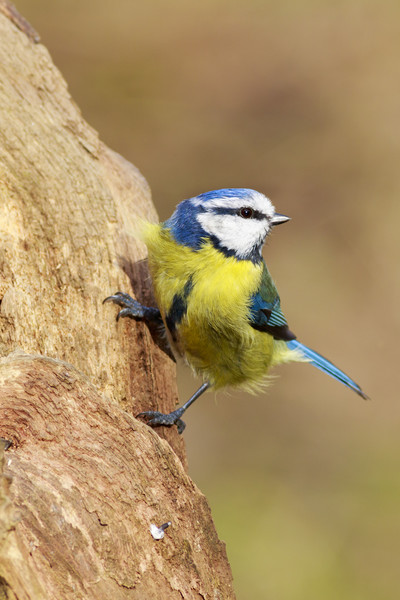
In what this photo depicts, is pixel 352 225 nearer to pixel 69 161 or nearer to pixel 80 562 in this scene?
pixel 69 161

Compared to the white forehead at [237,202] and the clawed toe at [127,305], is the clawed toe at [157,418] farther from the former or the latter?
the white forehead at [237,202]

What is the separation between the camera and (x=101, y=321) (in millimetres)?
2951

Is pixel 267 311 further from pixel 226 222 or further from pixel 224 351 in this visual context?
pixel 226 222

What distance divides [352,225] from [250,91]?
6.00 ft

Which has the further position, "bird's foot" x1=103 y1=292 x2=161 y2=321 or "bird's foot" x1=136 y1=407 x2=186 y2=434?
"bird's foot" x1=103 y1=292 x2=161 y2=321


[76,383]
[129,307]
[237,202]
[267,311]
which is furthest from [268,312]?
[76,383]

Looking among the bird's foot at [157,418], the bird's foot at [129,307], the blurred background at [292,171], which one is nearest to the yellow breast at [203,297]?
the bird's foot at [129,307]

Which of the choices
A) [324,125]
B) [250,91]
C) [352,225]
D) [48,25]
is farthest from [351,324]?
[48,25]

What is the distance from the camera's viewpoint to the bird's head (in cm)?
321

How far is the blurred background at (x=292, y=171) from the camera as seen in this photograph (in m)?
5.55

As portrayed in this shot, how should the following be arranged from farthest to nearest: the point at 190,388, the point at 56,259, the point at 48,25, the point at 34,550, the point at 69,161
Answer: the point at 48,25, the point at 190,388, the point at 69,161, the point at 56,259, the point at 34,550

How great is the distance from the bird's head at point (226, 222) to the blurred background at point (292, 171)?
266 cm

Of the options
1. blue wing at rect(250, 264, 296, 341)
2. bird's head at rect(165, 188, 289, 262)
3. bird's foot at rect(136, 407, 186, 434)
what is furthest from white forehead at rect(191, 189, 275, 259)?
bird's foot at rect(136, 407, 186, 434)

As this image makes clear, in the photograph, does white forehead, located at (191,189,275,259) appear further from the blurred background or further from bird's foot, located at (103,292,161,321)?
the blurred background
